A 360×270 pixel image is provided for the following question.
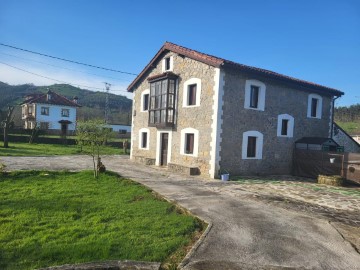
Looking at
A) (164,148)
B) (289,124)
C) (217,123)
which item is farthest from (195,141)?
(289,124)

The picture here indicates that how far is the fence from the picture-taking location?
14172 mm

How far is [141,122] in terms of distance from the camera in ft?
68.3

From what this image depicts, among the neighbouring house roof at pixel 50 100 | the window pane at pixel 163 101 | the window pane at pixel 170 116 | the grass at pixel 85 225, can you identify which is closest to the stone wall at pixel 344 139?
the window pane at pixel 170 116

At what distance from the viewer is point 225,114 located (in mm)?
14328

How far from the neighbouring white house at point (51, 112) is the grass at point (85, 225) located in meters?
44.0

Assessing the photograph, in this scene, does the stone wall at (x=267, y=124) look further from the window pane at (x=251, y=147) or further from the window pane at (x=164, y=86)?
the window pane at (x=164, y=86)

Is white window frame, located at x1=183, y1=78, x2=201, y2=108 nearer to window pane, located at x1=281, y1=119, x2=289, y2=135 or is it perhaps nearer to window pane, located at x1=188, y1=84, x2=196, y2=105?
window pane, located at x1=188, y1=84, x2=196, y2=105

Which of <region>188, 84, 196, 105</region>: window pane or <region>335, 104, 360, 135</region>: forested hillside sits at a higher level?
<region>335, 104, 360, 135</region>: forested hillside

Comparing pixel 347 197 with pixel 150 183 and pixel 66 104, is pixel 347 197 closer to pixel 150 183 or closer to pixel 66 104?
pixel 150 183

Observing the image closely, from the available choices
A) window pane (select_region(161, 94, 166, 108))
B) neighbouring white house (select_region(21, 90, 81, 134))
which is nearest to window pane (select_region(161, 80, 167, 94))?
window pane (select_region(161, 94, 166, 108))

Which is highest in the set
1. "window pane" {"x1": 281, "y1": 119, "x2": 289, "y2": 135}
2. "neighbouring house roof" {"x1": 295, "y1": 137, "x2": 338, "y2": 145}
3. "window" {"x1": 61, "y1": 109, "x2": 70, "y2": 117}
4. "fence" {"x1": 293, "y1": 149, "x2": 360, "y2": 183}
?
"window" {"x1": 61, "y1": 109, "x2": 70, "y2": 117}

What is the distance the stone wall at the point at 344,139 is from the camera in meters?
20.3

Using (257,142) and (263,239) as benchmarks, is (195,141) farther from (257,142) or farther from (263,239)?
(263,239)

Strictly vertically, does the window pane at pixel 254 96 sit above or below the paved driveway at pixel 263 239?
above
